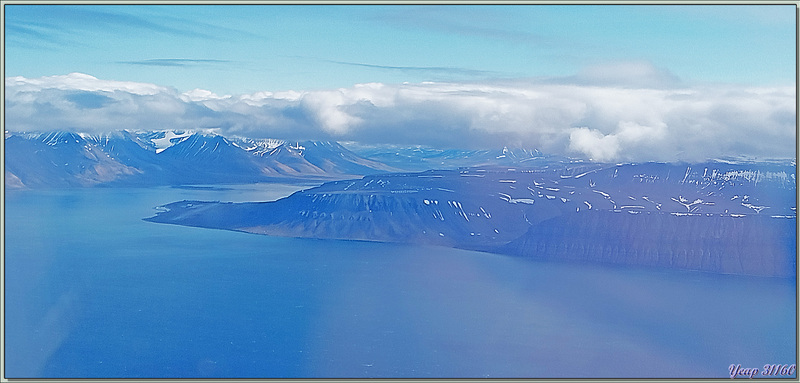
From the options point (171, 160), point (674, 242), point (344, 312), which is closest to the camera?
point (344, 312)

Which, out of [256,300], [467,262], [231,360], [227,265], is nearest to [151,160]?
[227,265]

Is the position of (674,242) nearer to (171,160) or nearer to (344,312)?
(344,312)

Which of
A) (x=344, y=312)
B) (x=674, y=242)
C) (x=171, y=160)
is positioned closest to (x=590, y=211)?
(x=674, y=242)

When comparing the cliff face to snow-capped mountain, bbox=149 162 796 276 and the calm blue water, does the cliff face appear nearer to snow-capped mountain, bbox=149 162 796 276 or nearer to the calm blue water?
snow-capped mountain, bbox=149 162 796 276

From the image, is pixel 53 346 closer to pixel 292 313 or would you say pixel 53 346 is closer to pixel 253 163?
pixel 292 313

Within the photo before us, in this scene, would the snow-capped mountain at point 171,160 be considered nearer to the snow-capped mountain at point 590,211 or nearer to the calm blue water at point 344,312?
the calm blue water at point 344,312

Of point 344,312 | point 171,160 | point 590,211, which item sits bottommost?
point 344,312

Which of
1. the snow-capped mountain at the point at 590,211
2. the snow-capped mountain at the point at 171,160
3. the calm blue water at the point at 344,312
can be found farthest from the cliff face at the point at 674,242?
the snow-capped mountain at the point at 171,160

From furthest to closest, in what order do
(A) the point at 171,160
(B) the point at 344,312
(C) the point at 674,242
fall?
(A) the point at 171,160 < (C) the point at 674,242 < (B) the point at 344,312
